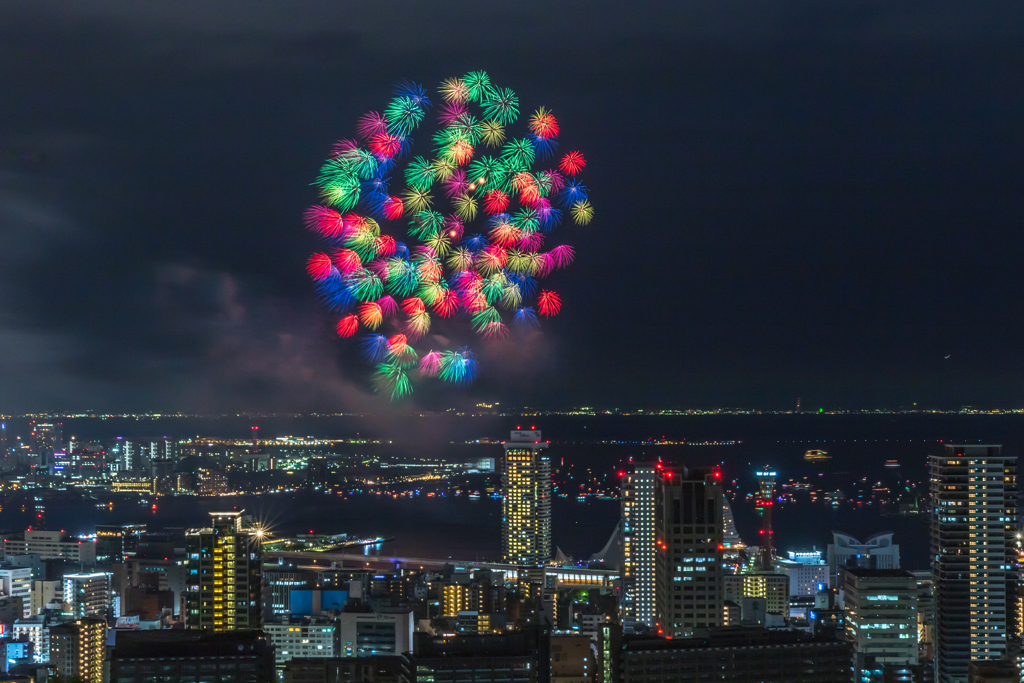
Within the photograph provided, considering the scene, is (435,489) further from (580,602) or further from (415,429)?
(580,602)

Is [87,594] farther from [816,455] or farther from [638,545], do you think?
[816,455]

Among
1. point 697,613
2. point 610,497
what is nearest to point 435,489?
point 610,497

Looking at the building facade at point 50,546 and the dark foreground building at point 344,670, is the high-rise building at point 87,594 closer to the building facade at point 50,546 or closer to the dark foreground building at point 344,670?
the building facade at point 50,546

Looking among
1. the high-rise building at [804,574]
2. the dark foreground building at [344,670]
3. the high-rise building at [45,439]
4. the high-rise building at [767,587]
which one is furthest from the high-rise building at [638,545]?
the high-rise building at [45,439]

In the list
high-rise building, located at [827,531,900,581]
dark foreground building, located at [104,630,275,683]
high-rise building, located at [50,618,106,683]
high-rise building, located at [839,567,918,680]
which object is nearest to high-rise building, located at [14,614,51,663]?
high-rise building, located at [50,618,106,683]

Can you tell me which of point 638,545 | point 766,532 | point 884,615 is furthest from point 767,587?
point 766,532

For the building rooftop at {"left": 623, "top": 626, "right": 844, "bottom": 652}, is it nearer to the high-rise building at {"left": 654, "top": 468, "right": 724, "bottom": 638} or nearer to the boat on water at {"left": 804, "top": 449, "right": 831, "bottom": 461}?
the high-rise building at {"left": 654, "top": 468, "right": 724, "bottom": 638}
